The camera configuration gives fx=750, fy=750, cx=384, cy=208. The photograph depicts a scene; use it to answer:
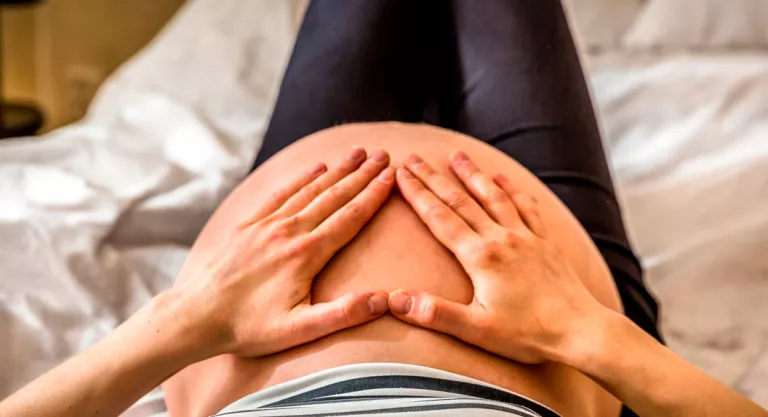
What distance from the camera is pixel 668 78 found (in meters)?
1.41

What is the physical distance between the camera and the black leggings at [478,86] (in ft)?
2.96

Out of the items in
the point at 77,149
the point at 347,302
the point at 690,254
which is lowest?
the point at 690,254

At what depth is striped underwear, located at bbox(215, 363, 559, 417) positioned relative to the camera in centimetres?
54

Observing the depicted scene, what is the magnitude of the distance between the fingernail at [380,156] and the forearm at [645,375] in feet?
0.85

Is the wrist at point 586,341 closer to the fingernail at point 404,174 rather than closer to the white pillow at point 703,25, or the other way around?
the fingernail at point 404,174

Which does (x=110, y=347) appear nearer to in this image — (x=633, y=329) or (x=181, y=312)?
(x=181, y=312)

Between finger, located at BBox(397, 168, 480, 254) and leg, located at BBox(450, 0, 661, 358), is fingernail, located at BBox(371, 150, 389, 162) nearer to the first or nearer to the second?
finger, located at BBox(397, 168, 480, 254)

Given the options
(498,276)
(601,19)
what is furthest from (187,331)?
(601,19)

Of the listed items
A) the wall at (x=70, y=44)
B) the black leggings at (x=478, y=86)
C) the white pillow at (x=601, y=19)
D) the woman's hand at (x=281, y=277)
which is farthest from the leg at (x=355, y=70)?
the wall at (x=70, y=44)

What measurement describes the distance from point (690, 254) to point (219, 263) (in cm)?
70

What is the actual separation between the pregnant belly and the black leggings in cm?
11

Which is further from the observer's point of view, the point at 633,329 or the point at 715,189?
the point at 715,189

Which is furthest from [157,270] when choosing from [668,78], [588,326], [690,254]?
[668,78]

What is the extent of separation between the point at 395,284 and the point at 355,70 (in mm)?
383
